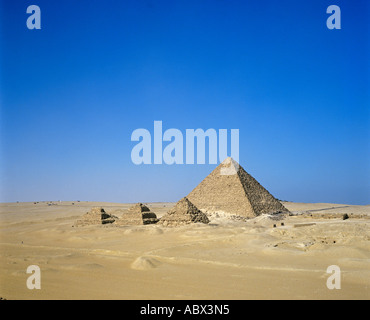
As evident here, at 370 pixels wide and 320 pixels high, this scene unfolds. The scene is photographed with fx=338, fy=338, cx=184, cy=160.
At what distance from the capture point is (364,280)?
948 centimetres

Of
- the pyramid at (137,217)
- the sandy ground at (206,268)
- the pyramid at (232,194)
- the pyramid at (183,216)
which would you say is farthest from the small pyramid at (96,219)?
the pyramid at (232,194)

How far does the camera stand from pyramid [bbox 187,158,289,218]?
113 ft

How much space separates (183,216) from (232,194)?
464 inches

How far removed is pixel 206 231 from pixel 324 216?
1539 centimetres

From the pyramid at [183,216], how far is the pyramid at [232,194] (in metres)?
8.96

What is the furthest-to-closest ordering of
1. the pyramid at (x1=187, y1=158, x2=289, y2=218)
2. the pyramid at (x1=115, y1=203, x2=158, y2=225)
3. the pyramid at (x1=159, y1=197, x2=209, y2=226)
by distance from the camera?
1. the pyramid at (x1=187, y1=158, x2=289, y2=218)
2. the pyramid at (x1=115, y1=203, x2=158, y2=225)
3. the pyramid at (x1=159, y1=197, x2=209, y2=226)

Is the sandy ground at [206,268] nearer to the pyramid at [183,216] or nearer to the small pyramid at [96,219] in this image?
the pyramid at [183,216]

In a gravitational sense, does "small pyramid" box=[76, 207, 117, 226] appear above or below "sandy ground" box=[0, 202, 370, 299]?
below

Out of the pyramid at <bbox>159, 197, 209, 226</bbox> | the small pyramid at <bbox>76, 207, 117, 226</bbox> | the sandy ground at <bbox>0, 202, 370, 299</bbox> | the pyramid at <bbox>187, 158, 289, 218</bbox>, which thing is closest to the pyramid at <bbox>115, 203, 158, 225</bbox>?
the small pyramid at <bbox>76, 207, 117, 226</bbox>

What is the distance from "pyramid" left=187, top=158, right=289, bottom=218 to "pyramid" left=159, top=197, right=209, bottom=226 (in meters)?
8.96

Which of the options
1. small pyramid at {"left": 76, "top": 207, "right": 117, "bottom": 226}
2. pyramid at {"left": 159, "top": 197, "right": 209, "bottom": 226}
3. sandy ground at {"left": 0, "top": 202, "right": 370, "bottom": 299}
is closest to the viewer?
sandy ground at {"left": 0, "top": 202, "right": 370, "bottom": 299}

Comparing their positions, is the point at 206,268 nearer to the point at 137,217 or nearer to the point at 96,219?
the point at 137,217

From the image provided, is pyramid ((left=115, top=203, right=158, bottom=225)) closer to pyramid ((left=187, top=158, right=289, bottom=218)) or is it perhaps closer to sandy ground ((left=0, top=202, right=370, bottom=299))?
sandy ground ((left=0, top=202, right=370, bottom=299))

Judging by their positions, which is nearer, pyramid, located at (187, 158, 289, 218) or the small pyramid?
the small pyramid
